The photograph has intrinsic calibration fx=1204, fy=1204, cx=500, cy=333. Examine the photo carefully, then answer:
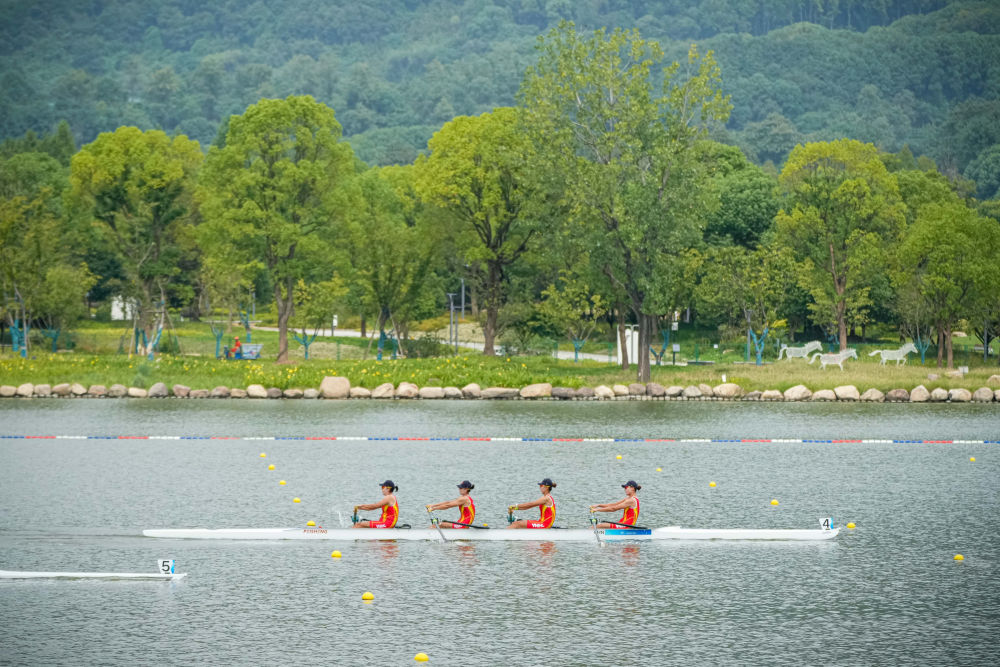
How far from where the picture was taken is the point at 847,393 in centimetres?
7362

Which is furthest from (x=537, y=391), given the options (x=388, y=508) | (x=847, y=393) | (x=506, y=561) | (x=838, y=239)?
(x=506, y=561)

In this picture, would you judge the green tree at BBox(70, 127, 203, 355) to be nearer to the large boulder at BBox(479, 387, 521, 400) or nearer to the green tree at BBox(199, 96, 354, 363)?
the green tree at BBox(199, 96, 354, 363)

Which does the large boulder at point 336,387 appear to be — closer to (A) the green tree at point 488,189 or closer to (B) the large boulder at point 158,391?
(B) the large boulder at point 158,391

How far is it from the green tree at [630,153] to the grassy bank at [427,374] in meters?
5.83

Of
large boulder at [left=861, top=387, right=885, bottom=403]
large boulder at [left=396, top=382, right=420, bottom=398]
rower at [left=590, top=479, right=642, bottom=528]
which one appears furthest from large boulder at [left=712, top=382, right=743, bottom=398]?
rower at [left=590, top=479, right=642, bottom=528]

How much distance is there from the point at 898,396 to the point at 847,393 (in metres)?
3.07

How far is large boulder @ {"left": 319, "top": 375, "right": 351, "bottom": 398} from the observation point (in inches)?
3022

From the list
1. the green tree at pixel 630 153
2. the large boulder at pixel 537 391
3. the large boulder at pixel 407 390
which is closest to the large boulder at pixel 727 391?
the green tree at pixel 630 153

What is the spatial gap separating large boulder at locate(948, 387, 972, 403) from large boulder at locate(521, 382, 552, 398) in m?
24.3

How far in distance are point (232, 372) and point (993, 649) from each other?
204ft

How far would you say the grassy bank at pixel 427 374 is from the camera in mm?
76312

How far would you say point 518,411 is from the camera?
69.1m

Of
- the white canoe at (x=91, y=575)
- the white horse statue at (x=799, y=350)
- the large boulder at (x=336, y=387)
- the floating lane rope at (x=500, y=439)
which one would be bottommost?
the white canoe at (x=91, y=575)

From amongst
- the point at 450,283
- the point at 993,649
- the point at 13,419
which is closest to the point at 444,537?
the point at 993,649
